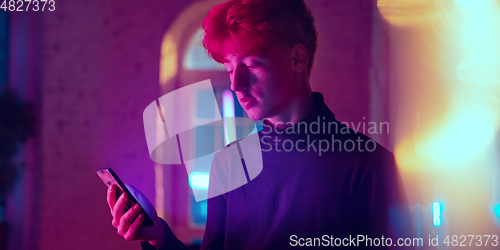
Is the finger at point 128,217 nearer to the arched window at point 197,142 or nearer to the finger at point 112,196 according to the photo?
the finger at point 112,196

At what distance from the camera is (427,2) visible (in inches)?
66.0

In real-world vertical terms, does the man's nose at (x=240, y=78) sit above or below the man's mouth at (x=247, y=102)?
above

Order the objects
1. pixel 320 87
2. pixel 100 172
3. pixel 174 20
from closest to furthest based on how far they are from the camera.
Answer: pixel 100 172 → pixel 320 87 → pixel 174 20

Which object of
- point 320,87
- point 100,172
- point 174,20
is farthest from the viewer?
point 174,20

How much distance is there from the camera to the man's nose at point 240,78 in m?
1.50

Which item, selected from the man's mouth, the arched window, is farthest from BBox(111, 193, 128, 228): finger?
the man's mouth

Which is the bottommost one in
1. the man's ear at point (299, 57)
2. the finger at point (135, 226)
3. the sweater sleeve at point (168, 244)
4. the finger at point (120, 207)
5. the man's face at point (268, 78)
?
the sweater sleeve at point (168, 244)

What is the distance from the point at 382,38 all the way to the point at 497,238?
3.57 ft

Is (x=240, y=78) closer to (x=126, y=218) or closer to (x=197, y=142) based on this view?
(x=197, y=142)

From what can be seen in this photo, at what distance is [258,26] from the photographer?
1442mm

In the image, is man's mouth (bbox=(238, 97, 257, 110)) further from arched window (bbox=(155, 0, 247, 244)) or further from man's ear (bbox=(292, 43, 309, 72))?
man's ear (bbox=(292, 43, 309, 72))

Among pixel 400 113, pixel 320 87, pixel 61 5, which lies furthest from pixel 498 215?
pixel 61 5

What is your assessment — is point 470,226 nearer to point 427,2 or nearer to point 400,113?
point 400,113

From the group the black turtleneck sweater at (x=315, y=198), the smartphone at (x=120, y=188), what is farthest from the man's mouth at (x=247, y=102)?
the smartphone at (x=120, y=188)
